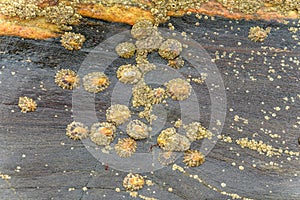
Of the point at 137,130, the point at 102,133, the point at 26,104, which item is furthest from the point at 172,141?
the point at 26,104

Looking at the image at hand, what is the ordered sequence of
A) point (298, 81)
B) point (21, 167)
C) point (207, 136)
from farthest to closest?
point (298, 81), point (207, 136), point (21, 167)

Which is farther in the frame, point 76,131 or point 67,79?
point 67,79

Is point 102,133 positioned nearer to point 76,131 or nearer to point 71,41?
point 76,131

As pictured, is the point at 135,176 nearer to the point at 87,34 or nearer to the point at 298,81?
the point at 87,34

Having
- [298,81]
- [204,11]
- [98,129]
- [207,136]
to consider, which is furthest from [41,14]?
[298,81]

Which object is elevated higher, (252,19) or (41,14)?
(252,19)
